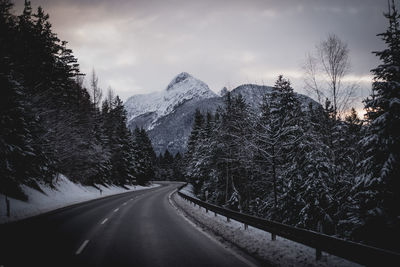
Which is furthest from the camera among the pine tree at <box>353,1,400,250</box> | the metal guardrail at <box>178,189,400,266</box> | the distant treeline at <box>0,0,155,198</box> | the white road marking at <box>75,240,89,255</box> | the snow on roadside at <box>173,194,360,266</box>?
the distant treeline at <box>0,0,155,198</box>

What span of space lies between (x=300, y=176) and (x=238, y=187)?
13.8 meters

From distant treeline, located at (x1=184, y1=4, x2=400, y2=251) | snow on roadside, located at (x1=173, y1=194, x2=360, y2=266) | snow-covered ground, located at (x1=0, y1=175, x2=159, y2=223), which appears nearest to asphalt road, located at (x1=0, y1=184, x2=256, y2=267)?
snow on roadside, located at (x1=173, y1=194, x2=360, y2=266)

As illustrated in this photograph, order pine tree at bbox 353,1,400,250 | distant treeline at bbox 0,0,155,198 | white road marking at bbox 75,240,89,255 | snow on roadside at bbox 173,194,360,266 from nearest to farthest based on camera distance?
snow on roadside at bbox 173,194,360,266
white road marking at bbox 75,240,89,255
pine tree at bbox 353,1,400,250
distant treeline at bbox 0,0,155,198

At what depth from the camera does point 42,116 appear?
2234 centimetres

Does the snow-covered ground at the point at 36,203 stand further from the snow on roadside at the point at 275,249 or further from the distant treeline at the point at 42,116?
the snow on roadside at the point at 275,249

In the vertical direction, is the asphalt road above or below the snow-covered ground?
above

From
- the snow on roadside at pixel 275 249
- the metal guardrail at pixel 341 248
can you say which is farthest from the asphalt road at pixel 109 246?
the metal guardrail at pixel 341 248

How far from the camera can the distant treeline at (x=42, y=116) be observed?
1547 cm

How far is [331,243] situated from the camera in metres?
5.06

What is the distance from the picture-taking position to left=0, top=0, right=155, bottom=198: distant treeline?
15469 millimetres

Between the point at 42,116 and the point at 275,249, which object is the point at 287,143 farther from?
the point at 42,116

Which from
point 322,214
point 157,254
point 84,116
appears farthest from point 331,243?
point 84,116

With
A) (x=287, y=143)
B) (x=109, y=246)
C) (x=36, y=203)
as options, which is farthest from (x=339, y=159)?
(x=36, y=203)

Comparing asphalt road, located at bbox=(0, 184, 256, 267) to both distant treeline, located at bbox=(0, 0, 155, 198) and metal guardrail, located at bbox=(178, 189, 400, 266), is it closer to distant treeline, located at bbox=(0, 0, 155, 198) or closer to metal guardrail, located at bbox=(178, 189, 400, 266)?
metal guardrail, located at bbox=(178, 189, 400, 266)
